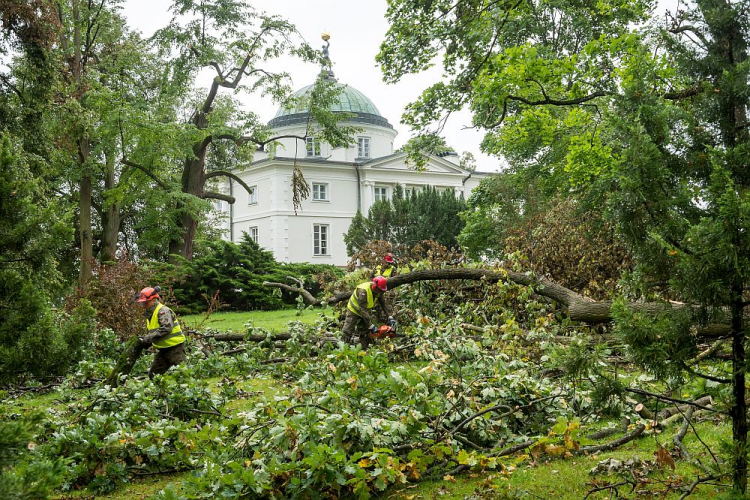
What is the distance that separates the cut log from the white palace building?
32256 mm

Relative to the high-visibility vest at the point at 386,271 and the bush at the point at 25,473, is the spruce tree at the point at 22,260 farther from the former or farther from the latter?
the high-visibility vest at the point at 386,271

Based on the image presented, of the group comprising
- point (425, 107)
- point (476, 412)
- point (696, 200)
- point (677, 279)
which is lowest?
point (476, 412)

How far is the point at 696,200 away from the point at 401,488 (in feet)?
8.89

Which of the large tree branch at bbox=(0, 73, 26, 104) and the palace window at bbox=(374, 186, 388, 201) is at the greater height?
the palace window at bbox=(374, 186, 388, 201)

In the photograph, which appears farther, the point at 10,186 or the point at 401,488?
the point at 10,186

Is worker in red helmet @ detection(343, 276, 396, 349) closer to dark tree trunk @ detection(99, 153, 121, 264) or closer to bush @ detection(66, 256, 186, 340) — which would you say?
bush @ detection(66, 256, 186, 340)

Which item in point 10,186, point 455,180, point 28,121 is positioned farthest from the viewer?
point 455,180

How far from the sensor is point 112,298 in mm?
12148

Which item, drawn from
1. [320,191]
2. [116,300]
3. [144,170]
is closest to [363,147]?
[320,191]

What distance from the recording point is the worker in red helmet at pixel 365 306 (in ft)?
32.1

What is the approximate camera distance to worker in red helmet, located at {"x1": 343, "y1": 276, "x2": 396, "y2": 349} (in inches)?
385

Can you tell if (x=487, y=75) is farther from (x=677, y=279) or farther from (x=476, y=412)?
(x=677, y=279)

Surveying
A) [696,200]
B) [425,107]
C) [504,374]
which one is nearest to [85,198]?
[425,107]

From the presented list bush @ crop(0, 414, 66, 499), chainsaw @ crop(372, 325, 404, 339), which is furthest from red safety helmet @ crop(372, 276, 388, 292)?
bush @ crop(0, 414, 66, 499)
